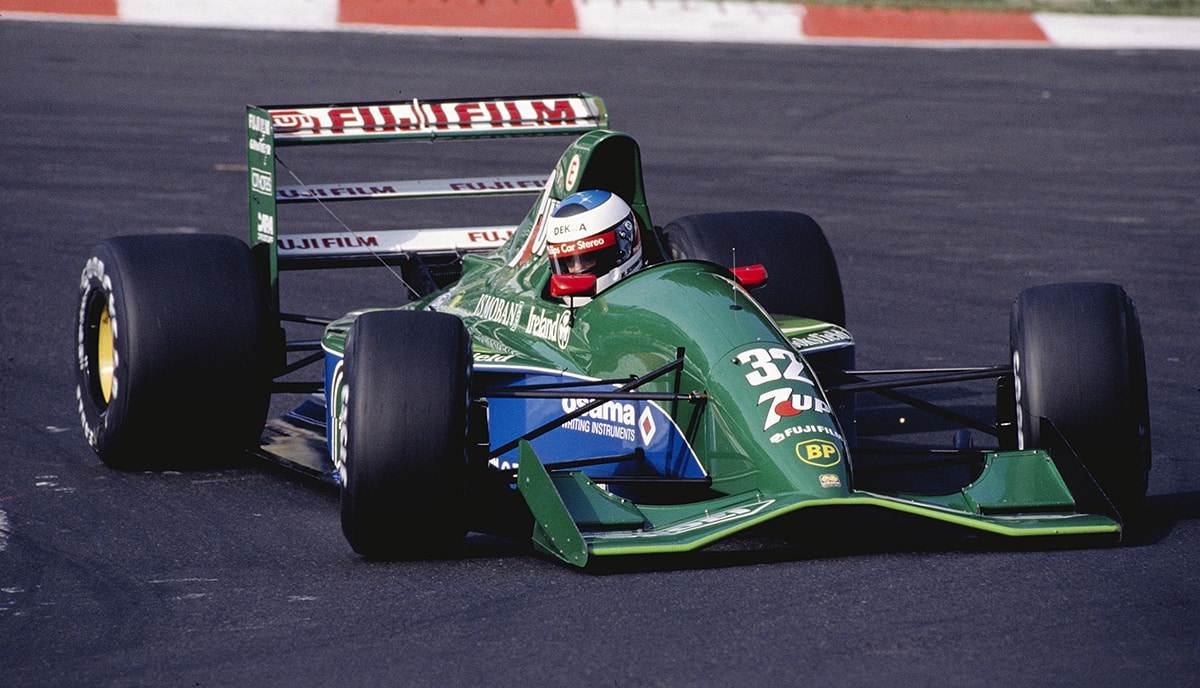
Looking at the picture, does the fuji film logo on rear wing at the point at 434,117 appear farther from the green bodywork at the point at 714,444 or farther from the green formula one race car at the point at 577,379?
the green bodywork at the point at 714,444

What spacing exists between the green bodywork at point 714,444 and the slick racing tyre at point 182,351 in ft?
3.42

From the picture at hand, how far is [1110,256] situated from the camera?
12.9 metres

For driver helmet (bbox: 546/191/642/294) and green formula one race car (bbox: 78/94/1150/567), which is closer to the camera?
green formula one race car (bbox: 78/94/1150/567)

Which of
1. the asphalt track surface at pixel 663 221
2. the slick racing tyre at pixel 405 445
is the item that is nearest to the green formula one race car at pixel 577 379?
the slick racing tyre at pixel 405 445

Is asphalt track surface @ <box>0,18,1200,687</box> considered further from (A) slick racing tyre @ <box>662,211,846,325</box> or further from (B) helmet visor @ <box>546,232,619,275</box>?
(A) slick racing tyre @ <box>662,211,846,325</box>

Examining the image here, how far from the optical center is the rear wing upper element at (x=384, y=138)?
28.6ft

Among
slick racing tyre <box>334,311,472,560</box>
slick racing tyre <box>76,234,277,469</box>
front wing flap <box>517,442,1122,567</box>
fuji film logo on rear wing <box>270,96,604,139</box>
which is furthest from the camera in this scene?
fuji film logo on rear wing <box>270,96,604,139</box>

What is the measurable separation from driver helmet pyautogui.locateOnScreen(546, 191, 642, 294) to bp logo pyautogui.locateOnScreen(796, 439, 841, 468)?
54.2 inches

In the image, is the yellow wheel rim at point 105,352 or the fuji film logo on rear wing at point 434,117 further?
the fuji film logo on rear wing at point 434,117

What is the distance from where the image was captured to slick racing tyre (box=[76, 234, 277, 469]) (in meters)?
7.75

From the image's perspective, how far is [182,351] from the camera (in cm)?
773

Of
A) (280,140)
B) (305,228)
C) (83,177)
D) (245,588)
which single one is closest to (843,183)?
(305,228)

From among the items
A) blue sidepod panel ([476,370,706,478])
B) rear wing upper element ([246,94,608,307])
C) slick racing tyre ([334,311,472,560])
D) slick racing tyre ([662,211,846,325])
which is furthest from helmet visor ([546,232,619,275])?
rear wing upper element ([246,94,608,307])

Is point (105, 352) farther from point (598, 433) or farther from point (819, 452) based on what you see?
point (819, 452)
